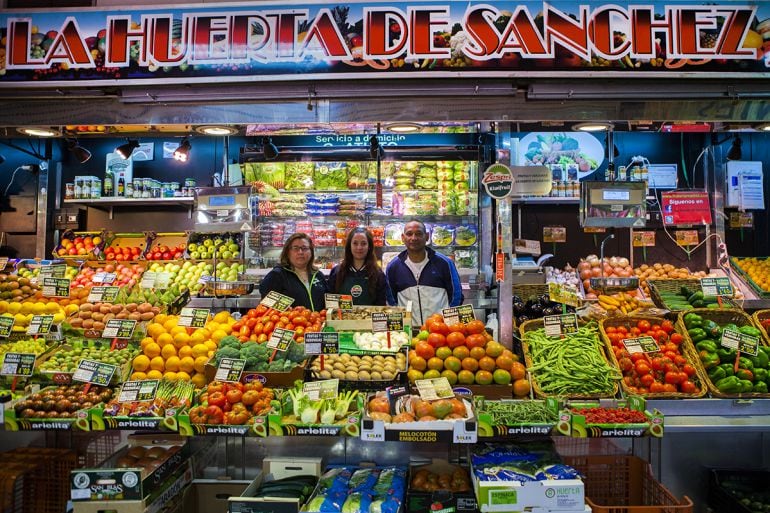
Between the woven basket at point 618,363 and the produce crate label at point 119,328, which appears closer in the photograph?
the woven basket at point 618,363

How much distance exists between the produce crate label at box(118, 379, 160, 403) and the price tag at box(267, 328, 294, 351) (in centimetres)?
75

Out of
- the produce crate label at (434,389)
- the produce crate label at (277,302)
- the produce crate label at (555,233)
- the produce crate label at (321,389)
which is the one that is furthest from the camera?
the produce crate label at (555,233)

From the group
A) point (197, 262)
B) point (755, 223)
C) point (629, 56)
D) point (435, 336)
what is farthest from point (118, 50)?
point (755, 223)

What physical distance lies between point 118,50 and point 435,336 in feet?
9.94

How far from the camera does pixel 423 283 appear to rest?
5.58 metres

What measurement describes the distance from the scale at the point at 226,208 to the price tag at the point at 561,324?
3599 millimetres

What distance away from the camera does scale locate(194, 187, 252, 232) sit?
20.9 ft

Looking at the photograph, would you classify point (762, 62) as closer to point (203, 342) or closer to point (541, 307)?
point (541, 307)

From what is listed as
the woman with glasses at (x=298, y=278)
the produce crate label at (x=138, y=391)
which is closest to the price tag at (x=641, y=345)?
the woman with glasses at (x=298, y=278)

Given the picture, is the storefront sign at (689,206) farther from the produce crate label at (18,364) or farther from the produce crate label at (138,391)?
the produce crate label at (18,364)

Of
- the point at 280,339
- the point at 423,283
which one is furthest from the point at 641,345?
the point at 280,339

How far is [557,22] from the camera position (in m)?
3.93

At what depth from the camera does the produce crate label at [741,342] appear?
396cm

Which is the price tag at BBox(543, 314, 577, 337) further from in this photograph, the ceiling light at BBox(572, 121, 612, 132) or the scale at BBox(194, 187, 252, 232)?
the scale at BBox(194, 187, 252, 232)
